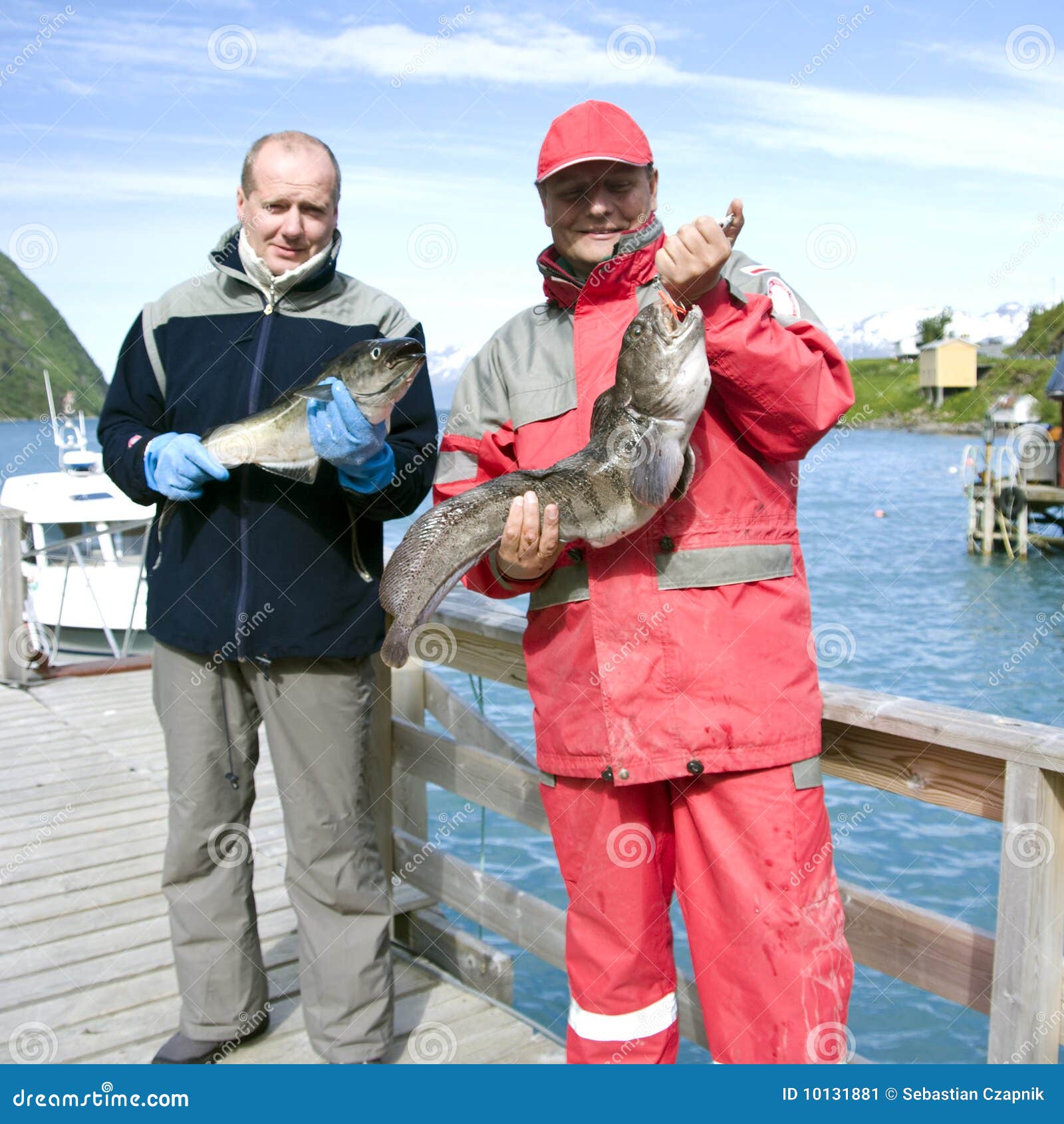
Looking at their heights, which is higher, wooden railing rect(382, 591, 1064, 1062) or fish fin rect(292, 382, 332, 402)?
fish fin rect(292, 382, 332, 402)

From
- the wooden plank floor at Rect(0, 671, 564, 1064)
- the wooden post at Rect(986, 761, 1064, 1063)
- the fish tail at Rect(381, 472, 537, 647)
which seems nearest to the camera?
the wooden post at Rect(986, 761, 1064, 1063)

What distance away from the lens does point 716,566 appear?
249 cm

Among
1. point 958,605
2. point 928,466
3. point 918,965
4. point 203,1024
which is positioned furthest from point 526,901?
point 928,466

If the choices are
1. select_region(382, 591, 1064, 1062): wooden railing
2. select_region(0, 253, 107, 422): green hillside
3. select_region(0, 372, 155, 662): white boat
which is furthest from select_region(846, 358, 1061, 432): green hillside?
select_region(382, 591, 1064, 1062): wooden railing

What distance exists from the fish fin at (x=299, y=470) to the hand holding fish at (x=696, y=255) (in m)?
1.27

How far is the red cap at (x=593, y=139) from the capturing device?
2.62 meters

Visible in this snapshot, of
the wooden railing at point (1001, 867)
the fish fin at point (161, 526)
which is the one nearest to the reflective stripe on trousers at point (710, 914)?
the wooden railing at point (1001, 867)

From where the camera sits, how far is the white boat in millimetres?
15703

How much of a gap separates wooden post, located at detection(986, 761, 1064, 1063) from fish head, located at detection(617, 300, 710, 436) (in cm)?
106

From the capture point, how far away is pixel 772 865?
2396 mm

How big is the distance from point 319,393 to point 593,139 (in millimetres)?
1004

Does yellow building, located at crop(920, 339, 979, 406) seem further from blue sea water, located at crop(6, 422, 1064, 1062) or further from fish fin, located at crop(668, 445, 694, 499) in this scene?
fish fin, located at crop(668, 445, 694, 499)

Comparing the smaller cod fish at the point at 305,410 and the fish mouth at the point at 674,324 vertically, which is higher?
the fish mouth at the point at 674,324

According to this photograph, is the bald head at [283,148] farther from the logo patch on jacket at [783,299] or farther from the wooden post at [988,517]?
the wooden post at [988,517]
